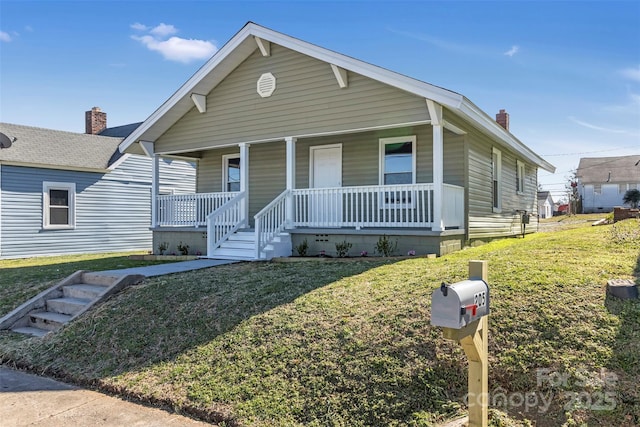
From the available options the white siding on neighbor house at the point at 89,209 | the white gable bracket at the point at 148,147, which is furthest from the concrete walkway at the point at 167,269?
the white siding on neighbor house at the point at 89,209

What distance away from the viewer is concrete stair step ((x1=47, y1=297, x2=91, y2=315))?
706cm

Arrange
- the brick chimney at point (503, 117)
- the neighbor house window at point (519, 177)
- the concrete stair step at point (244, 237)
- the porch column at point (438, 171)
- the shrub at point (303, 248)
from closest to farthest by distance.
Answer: the porch column at point (438, 171)
the shrub at point (303, 248)
the concrete stair step at point (244, 237)
the neighbor house window at point (519, 177)
the brick chimney at point (503, 117)

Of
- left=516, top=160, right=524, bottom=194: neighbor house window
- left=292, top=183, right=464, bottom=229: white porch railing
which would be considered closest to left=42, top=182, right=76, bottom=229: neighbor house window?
left=292, top=183, right=464, bottom=229: white porch railing

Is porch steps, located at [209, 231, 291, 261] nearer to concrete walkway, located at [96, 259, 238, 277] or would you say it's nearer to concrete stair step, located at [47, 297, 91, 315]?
concrete walkway, located at [96, 259, 238, 277]

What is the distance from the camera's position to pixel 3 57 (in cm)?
1030

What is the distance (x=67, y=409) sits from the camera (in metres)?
4.21

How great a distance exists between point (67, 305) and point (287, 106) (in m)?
6.56

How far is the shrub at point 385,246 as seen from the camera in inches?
373

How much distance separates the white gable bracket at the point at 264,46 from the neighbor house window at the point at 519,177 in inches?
378

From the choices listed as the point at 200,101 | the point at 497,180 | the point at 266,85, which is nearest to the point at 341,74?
the point at 266,85

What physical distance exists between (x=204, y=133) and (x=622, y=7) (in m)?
10.5

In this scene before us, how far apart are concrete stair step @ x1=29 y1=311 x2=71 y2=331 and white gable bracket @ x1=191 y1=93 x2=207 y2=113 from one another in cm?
697

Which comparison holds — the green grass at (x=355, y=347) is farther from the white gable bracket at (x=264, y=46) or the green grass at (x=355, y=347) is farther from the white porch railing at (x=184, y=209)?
the white gable bracket at (x=264, y=46)

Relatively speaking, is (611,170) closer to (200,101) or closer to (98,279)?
(200,101)
